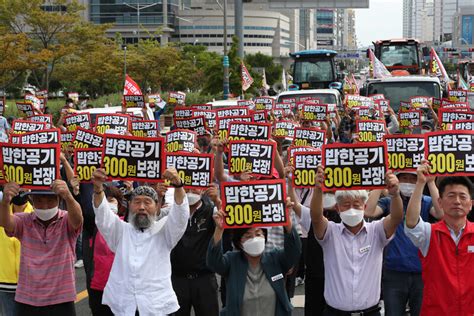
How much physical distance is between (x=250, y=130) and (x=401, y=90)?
37.6ft

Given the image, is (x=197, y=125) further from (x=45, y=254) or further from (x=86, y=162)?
(x=45, y=254)

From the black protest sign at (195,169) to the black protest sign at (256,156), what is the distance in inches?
18.4

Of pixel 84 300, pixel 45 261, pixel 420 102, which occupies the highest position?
pixel 420 102

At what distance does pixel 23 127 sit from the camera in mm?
11719

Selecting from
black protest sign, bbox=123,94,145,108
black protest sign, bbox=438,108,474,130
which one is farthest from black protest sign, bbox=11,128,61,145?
black protest sign, bbox=123,94,145,108

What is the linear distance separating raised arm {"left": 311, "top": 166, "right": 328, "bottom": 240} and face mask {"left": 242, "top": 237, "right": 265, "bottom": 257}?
49 centimetres

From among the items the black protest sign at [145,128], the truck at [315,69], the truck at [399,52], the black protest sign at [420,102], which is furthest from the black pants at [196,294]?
the truck at [399,52]

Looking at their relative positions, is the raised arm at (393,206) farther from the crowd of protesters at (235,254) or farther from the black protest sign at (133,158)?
the black protest sign at (133,158)

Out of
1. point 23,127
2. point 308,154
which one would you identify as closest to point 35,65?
point 23,127

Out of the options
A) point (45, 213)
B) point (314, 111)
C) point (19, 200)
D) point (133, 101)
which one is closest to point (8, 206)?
point (45, 213)

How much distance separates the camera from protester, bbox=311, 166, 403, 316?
570 cm

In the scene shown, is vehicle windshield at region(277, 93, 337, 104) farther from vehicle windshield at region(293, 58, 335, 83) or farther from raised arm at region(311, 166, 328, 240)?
raised arm at region(311, 166, 328, 240)

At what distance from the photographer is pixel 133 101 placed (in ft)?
58.7

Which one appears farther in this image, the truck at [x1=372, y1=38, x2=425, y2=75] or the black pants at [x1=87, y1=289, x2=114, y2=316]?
the truck at [x1=372, y1=38, x2=425, y2=75]
